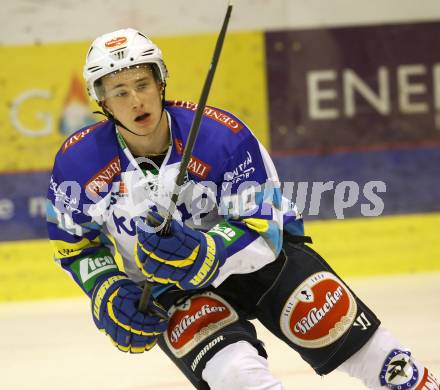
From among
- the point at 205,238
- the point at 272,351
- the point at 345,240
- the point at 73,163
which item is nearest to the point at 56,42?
the point at 345,240

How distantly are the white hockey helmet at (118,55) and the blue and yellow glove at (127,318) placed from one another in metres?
0.63

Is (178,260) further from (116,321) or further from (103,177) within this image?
(103,177)

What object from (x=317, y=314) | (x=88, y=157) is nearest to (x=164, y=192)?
(x=88, y=157)

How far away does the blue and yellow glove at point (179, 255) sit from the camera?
8.41 feet

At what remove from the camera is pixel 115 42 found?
299 cm

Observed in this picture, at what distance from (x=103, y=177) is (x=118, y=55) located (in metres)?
0.38

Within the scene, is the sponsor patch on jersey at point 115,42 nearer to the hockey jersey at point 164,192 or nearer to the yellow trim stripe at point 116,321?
the hockey jersey at point 164,192

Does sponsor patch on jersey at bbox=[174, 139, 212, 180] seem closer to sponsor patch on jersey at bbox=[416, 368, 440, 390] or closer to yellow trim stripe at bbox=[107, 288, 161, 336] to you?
yellow trim stripe at bbox=[107, 288, 161, 336]

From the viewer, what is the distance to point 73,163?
296 cm

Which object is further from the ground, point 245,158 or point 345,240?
point 245,158

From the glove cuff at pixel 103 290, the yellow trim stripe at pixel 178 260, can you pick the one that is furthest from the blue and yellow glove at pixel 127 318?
the yellow trim stripe at pixel 178 260

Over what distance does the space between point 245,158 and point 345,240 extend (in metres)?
3.11

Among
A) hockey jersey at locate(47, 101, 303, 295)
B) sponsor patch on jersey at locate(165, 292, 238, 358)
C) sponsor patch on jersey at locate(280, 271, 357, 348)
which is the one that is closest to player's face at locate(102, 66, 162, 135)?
hockey jersey at locate(47, 101, 303, 295)

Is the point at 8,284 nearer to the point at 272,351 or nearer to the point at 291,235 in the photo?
the point at 272,351
